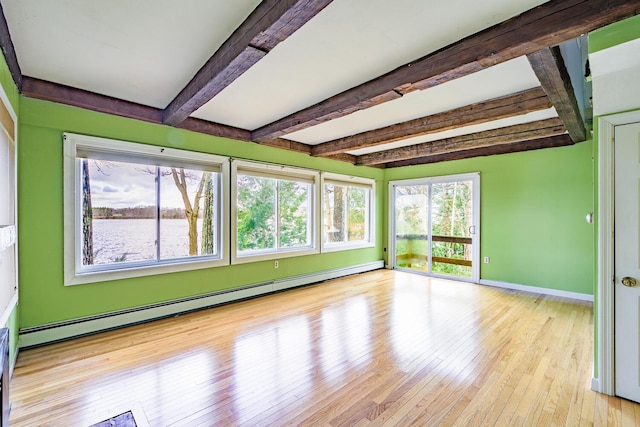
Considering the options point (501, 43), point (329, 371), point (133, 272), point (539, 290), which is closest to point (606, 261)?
point (501, 43)

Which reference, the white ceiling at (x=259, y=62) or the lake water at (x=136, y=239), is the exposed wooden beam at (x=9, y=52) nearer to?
the white ceiling at (x=259, y=62)

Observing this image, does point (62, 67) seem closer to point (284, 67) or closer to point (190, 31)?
point (190, 31)

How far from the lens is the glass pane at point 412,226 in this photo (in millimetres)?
6102

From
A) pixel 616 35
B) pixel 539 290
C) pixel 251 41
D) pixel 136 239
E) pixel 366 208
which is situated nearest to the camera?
pixel 251 41

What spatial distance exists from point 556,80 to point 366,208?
451 cm

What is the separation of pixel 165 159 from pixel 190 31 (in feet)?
6.58

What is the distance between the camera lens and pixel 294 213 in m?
5.16

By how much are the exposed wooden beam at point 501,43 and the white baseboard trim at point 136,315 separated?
9.95 feet

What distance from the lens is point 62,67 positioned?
2473 millimetres

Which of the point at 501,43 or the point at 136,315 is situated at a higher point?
the point at 501,43

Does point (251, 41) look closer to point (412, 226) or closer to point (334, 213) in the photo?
point (334, 213)

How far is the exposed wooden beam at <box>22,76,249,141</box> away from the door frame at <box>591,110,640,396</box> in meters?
4.05

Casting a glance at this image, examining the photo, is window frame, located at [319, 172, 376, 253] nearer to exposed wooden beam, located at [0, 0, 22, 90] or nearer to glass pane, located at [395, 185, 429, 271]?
glass pane, located at [395, 185, 429, 271]

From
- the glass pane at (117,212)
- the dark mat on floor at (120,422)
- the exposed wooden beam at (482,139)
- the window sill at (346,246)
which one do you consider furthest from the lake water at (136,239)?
the exposed wooden beam at (482,139)
